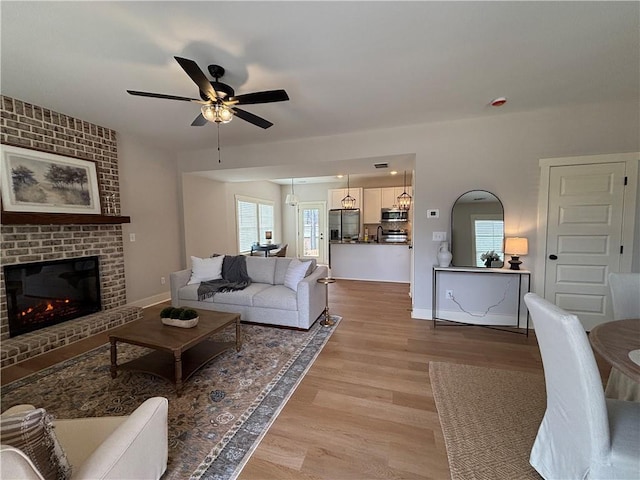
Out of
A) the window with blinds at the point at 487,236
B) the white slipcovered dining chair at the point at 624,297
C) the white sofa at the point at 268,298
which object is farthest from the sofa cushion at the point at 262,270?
the white slipcovered dining chair at the point at 624,297

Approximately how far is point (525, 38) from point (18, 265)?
16.9ft

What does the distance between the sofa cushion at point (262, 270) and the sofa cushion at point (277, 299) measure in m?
0.43

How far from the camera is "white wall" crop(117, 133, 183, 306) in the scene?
13.4 ft

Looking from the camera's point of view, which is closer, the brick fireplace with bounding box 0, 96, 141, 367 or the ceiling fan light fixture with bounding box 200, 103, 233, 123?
the ceiling fan light fixture with bounding box 200, 103, 233, 123

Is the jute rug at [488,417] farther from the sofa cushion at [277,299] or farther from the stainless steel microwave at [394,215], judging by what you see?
the stainless steel microwave at [394,215]

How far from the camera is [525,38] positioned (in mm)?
1910

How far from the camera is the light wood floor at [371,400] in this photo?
150 cm

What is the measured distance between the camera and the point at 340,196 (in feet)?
25.0

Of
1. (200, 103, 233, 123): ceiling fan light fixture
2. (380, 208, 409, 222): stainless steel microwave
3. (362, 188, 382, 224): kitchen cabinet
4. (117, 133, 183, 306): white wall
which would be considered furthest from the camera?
(362, 188, 382, 224): kitchen cabinet

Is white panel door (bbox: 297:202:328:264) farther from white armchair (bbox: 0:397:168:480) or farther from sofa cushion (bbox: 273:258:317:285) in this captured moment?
white armchair (bbox: 0:397:168:480)

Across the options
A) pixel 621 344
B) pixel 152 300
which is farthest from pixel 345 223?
pixel 621 344

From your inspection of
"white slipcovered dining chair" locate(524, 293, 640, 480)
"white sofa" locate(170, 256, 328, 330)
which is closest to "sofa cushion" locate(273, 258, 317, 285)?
"white sofa" locate(170, 256, 328, 330)

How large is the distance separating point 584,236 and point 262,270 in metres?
4.11

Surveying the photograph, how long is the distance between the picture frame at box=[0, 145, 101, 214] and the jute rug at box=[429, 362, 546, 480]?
4465 mm
